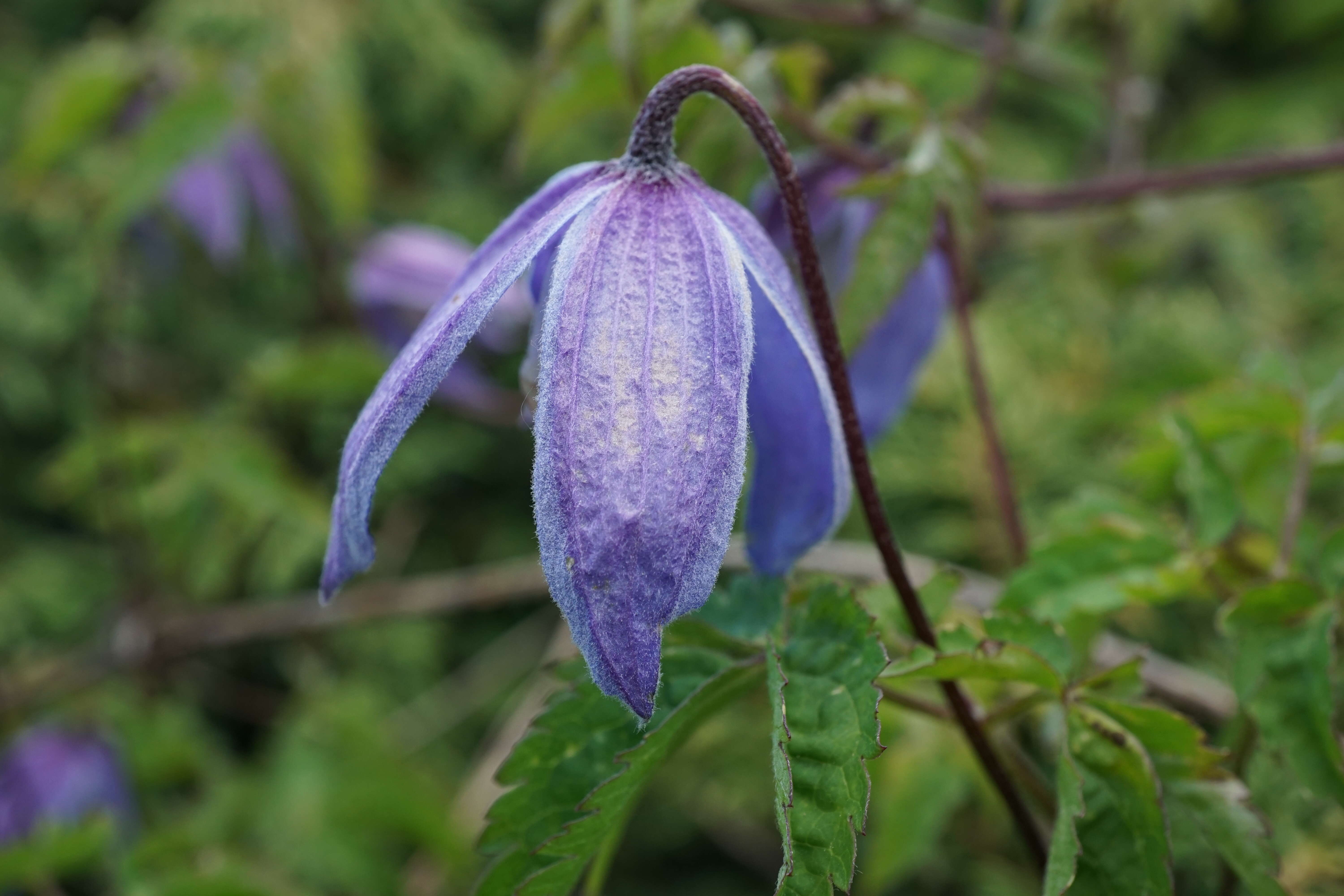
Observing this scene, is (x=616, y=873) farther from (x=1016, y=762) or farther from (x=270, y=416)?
(x=1016, y=762)

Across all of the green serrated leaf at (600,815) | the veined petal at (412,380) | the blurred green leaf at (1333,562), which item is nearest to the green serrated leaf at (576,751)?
the green serrated leaf at (600,815)

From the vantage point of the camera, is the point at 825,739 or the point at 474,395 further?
the point at 474,395

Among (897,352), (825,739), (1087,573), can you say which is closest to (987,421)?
(897,352)

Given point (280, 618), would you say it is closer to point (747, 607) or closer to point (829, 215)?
point (829, 215)

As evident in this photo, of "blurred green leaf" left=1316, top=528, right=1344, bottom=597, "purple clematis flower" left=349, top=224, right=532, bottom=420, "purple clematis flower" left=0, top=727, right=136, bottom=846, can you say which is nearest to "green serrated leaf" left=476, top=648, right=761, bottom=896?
"blurred green leaf" left=1316, top=528, right=1344, bottom=597

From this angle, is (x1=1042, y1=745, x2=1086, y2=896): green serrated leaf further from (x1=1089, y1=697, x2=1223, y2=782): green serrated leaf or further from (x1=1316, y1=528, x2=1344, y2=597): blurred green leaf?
(x1=1316, y1=528, x2=1344, y2=597): blurred green leaf

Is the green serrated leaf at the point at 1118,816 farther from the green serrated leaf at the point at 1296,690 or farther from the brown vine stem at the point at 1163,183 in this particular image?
the brown vine stem at the point at 1163,183

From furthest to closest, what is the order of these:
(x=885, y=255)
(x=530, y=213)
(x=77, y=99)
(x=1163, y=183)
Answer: (x=77, y=99) → (x=1163, y=183) → (x=885, y=255) → (x=530, y=213)
